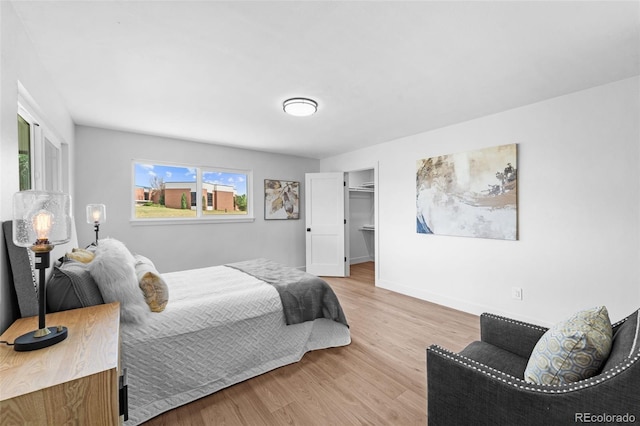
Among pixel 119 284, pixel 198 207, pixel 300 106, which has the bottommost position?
pixel 119 284

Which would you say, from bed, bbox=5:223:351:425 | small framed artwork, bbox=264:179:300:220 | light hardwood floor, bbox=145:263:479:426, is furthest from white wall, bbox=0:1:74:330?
small framed artwork, bbox=264:179:300:220

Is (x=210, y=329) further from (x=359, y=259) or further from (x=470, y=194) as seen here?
(x=359, y=259)

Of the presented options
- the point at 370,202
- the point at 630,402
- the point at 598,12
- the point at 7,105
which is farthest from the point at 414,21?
the point at 370,202

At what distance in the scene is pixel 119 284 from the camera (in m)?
1.74

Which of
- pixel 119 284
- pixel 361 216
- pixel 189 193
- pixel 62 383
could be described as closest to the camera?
pixel 62 383

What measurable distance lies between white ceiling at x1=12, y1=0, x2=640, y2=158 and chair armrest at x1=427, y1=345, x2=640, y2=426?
1.83 meters

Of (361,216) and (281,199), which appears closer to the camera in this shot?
(281,199)

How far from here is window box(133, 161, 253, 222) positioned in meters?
4.01

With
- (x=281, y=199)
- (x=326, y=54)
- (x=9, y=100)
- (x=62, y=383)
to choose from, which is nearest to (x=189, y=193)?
(x=281, y=199)

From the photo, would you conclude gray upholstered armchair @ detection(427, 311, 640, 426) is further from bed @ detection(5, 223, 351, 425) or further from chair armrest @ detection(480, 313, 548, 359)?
bed @ detection(5, 223, 351, 425)

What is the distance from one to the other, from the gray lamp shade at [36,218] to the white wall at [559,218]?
3791 mm

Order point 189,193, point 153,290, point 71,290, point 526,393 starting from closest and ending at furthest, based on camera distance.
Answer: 1. point 526,393
2. point 71,290
3. point 153,290
4. point 189,193

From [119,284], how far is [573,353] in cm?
240

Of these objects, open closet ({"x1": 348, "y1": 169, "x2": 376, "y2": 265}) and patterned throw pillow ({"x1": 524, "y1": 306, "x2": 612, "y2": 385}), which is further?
open closet ({"x1": 348, "y1": 169, "x2": 376, "y2": 265})
